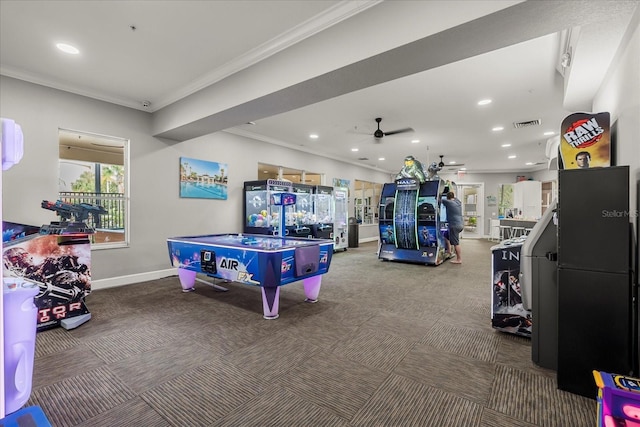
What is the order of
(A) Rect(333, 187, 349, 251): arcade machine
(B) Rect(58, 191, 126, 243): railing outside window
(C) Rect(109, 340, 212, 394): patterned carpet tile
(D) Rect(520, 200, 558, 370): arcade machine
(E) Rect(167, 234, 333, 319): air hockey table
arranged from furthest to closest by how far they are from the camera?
(A) Rect(333, 187, 349, 251): arcade machine → (B) Rect(58, 191, 126, 243): railing outside window → (E) Rect(167, 234, 333, 319): air hockey table → (D) Rect(520, 200, 558, 370): arcade machine → (C) Rect(109, 340, 212, 394): patterned carpet tile

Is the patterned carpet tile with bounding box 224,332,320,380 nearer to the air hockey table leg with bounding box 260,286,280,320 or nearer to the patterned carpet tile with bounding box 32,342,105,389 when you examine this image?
the air hockey table leg with bounding box 260,286,280,320

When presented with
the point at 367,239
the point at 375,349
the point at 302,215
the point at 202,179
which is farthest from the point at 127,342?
the point at 367,239

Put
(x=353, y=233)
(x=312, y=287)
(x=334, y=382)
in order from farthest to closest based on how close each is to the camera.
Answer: (x=353, y=233) → (x=312, y=287) → (x=334, y=382)

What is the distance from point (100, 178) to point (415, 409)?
546 cm

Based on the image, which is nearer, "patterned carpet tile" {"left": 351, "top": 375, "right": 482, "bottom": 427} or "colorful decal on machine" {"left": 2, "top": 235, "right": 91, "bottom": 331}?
"patterned carpet tile" {"left": 351, "top": 375, "right": 482, "bottom": 427}

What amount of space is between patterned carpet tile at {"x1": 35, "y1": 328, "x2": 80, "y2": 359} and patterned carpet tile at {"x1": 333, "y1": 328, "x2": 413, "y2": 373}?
2.46m

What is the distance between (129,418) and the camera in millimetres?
1801

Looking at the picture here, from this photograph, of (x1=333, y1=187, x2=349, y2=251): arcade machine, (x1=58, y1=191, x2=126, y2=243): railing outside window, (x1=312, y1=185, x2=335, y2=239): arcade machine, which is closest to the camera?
(x1=58, y1=191, x2=126, y2=243): railing outside window

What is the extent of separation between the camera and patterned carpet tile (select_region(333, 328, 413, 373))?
2.45 meters

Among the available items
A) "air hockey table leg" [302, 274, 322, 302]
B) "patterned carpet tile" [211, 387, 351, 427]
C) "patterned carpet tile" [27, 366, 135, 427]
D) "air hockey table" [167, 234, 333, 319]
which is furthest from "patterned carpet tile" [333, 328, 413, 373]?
"patterned carpet tile" [27, 366, 135, 427]

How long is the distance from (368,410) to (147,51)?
4.10 metres

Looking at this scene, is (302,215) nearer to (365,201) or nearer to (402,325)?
(402,325)

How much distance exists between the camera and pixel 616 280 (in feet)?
6.14

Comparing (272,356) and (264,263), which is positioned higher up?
(264,263)
